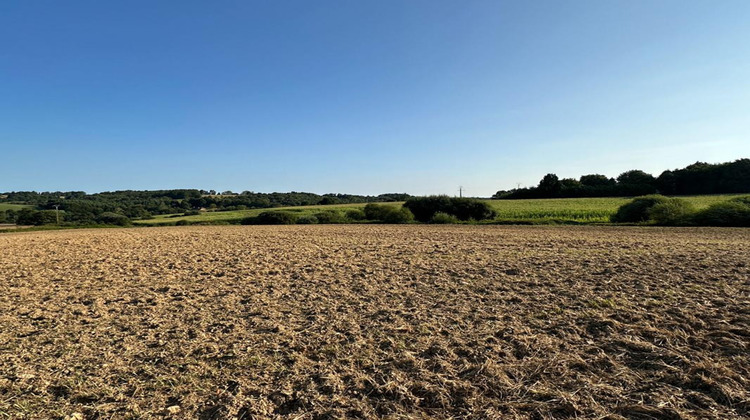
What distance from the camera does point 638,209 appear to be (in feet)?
105

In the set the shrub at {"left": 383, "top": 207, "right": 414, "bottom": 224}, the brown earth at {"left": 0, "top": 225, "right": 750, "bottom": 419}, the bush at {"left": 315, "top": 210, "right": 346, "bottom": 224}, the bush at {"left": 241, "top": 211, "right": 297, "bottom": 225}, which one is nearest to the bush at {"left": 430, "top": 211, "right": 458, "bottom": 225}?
the shrub at {"left": 383, "top": 207, "right": 414, "bottom": 224}

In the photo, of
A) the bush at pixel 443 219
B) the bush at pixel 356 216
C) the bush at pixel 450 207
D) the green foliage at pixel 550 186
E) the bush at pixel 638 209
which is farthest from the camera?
the green foliage at pixel 550 186

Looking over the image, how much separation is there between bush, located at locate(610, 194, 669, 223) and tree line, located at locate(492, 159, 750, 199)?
46973mm

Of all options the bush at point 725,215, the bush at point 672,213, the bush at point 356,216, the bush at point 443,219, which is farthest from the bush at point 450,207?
the bush at point 725,215

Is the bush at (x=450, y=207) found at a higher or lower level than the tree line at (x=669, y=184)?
lower

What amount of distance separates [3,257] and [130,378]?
18.5 meters

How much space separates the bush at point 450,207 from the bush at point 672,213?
15597 mm

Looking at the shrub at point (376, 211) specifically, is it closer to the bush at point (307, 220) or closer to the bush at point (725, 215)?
the bush at point (307, 220)

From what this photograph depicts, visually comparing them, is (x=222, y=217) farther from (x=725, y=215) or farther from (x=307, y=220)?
(x=725, y=215)

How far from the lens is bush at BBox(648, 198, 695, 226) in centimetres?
2850

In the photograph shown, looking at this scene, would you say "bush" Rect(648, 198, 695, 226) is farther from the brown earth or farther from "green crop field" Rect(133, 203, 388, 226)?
"green crop field" Rect(133, 203, 388, 226)

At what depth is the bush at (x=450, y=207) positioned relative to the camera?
41.9 metres

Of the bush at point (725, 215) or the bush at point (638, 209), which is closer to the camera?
the bush at point (725, 215)

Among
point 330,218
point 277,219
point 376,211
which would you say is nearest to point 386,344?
point 376,211
